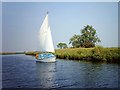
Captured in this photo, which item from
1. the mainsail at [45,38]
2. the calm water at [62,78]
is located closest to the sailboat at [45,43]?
the mainsail at [45,38]

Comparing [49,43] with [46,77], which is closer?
[46,77]

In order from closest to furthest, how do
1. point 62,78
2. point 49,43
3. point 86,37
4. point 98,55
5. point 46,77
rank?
1. point 62,78
2. point 46,77
3. point 98,55
4. point 49,43
5. point 86,37

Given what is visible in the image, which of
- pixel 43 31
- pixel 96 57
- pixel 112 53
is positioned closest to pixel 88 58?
pixel 96 57

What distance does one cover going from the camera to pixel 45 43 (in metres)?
50.6

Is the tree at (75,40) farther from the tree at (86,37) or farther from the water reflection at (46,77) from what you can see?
the water reflection at (46,77)

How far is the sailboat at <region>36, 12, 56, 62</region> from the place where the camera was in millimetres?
47847

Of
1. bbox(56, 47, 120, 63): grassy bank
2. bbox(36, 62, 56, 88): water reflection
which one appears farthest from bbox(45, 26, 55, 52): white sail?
bbox(36, 62, 56, 88): water reflection

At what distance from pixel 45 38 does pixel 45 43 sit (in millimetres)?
1380

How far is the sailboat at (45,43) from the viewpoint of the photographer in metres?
47.8

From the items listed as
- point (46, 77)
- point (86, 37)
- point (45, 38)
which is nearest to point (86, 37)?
point (86, 37)

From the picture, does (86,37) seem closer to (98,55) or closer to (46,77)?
(98,55)

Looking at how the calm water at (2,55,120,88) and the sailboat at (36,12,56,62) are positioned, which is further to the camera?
the sailboat at (36,12,56,62)

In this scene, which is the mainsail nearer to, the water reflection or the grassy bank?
the grassy bank

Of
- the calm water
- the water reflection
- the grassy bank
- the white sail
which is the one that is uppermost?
the white sail
